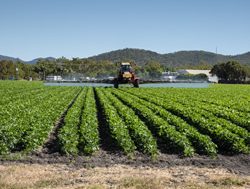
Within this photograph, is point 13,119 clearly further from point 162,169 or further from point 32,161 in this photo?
point 162,169

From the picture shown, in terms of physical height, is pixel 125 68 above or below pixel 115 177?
above

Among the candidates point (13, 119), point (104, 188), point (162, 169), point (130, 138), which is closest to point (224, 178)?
point (162, 169)

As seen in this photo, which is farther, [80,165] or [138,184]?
[80,165]

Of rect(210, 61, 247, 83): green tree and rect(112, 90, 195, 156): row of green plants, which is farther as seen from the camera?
rect(210, 61, 247, 83): green tree

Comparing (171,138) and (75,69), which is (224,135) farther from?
(75,69)

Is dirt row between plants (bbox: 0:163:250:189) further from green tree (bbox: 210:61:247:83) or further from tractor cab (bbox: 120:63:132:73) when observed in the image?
green tree (bbox: 210:61:247:83)

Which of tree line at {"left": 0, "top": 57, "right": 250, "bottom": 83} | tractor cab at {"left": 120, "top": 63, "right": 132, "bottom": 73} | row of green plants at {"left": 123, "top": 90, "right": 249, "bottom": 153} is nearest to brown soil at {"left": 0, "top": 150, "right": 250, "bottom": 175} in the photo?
row of green plants at {"left": 123, "top": 90, "right": 249, "bottom": 153}

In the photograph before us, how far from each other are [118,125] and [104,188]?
21.3 ft

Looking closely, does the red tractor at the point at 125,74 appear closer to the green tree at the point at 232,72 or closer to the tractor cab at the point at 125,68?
the tractor cab at the point at 125,68

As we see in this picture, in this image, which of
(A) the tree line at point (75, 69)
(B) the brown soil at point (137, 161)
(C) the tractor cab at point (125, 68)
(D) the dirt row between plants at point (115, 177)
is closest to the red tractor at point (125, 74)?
(C) the tractor cab at point (125, 68)

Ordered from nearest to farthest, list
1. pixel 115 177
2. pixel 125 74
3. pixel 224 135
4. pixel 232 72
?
pixel 115 177 → pixel 224 135 → pixel 125 74 → pixel 232 72

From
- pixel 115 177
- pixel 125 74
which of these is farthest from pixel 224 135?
pixel 125 74

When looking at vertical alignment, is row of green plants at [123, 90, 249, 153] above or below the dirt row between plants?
above

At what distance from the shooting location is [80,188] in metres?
8.80
